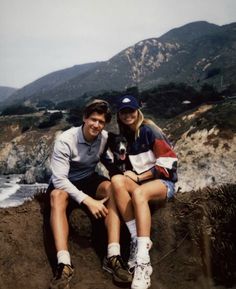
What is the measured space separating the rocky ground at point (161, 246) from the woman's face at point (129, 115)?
118 cm

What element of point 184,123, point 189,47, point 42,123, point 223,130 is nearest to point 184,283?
point 223,130

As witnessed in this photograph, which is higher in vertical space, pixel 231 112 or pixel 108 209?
pixel 108 209

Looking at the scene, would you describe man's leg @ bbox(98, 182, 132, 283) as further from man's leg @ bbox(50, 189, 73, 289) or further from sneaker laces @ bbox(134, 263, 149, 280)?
man's leg @ bbox(50, 189, 73, 289)

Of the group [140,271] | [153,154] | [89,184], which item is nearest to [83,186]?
[89,184]

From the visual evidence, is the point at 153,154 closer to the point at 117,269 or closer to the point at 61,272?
the point at 117,269

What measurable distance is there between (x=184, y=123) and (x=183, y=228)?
3393cm

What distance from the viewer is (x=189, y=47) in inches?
7264

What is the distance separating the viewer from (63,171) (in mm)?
5352

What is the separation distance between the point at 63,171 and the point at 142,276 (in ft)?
5.28

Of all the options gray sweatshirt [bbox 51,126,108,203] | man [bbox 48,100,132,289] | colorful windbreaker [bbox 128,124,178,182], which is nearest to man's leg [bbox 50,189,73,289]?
man [bbox 48,100,132,289]

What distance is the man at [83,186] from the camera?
4996 millimetres

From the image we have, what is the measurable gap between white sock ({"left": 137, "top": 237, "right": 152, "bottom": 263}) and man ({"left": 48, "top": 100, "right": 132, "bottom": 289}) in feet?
0.75

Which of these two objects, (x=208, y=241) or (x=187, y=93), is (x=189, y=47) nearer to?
(x=187, y=93)

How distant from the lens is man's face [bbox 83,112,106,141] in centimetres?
549
